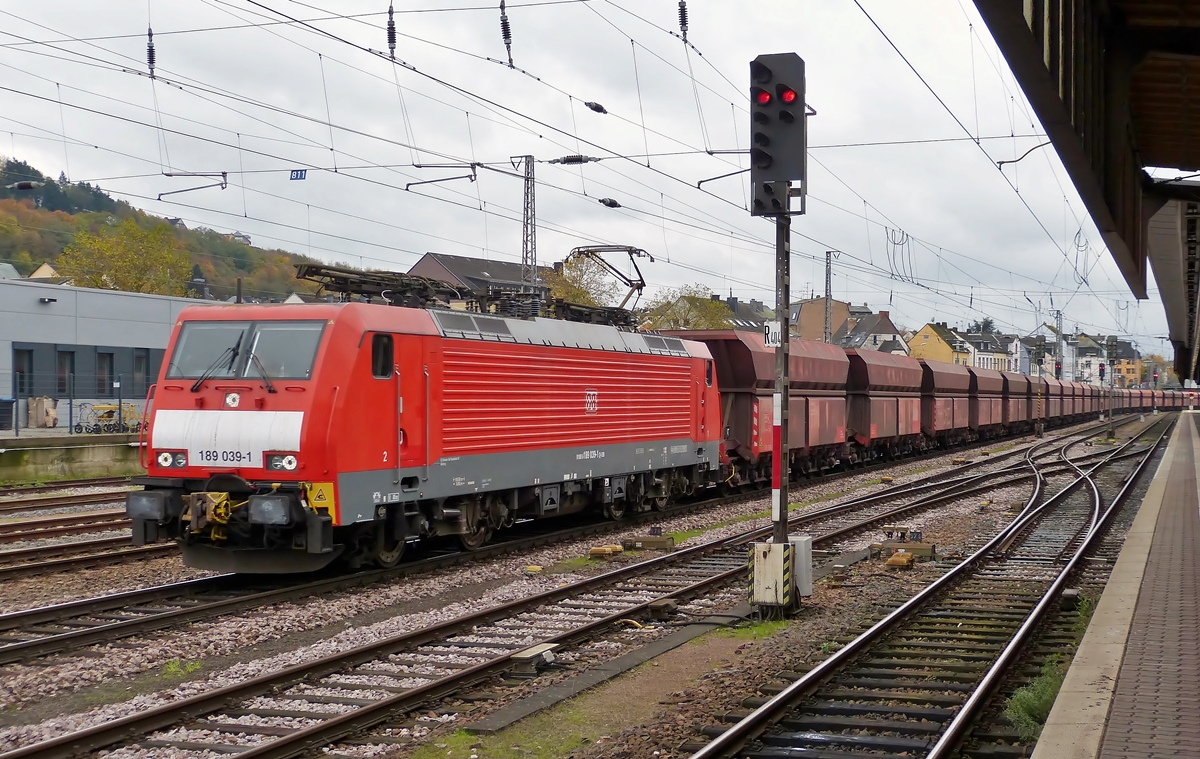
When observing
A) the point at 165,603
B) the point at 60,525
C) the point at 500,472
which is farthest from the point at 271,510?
the point at 60,525

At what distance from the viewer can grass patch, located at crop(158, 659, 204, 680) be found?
8742 millimetres

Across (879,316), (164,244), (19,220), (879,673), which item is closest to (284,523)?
(879,673)

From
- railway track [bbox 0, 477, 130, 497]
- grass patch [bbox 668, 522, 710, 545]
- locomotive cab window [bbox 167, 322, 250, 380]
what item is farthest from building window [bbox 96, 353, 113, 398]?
locomotive cab window [bbox 167, 322, 250, 380]

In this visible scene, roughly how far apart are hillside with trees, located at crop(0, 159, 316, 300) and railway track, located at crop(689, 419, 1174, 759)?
40554 millimetres

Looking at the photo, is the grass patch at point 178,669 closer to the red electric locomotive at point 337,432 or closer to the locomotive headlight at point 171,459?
the red electric locomotive at point 337,432

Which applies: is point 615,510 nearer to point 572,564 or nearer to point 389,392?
point 572,564

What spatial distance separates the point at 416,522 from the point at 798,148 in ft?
20.9

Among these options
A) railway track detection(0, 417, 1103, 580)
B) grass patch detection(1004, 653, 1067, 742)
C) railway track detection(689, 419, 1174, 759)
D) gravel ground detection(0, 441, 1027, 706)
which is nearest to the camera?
railway track detection(689, 419, 1174, 759)

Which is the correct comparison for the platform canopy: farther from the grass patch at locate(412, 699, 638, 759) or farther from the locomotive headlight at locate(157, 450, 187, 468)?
the locomotive headlight at locate(157, 450, 187, 468)

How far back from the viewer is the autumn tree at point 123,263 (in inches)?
2077

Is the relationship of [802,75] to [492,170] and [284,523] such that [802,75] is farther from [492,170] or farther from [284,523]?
[492,170]

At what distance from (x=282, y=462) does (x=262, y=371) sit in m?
1.07

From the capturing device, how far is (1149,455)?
39.6 meters

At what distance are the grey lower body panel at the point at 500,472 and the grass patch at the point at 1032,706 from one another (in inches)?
271
